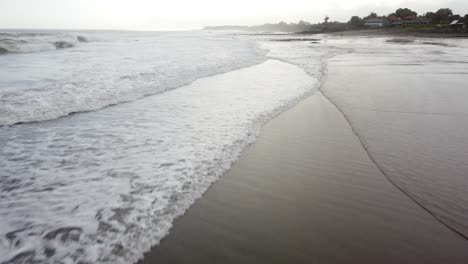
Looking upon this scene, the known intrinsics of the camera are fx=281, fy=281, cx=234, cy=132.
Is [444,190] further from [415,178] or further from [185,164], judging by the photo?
[185,164]

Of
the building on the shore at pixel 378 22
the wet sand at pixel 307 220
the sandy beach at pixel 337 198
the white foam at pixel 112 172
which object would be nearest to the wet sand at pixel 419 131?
the sandy beach at pixel 337 198

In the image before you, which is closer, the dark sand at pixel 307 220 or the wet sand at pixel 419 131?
the dark sand at pixel 307 220

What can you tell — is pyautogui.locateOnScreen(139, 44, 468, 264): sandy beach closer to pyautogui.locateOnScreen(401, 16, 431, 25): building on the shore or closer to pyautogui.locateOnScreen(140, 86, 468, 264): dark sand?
pyautogui.locateOnScreen(140, 86, 468, 264): dark sand

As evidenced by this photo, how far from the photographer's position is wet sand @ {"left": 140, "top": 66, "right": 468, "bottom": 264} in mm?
2752

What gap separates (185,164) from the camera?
182 inches

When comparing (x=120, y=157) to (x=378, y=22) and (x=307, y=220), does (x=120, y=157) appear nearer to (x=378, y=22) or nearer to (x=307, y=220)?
(x=307, y=220)

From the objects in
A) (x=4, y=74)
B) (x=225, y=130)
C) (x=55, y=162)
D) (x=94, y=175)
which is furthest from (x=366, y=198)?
(x=4, y=74)

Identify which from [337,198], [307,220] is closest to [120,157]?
[307,220]

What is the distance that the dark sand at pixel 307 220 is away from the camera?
275 centimetres

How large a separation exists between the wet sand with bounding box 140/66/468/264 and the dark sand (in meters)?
0.01

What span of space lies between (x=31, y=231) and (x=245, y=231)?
7.69ft

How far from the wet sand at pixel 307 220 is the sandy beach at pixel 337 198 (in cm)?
1

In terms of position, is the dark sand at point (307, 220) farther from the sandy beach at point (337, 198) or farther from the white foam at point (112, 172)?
the white foam at point (112, 172)

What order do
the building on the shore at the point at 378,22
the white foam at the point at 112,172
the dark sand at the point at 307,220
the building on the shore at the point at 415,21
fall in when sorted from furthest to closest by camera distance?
the building on the shore at the point at 378,22 < the building on the shore at the point at 415,21 < the white foam at the point at 112,172 < the dark sand at the point at 307,220
